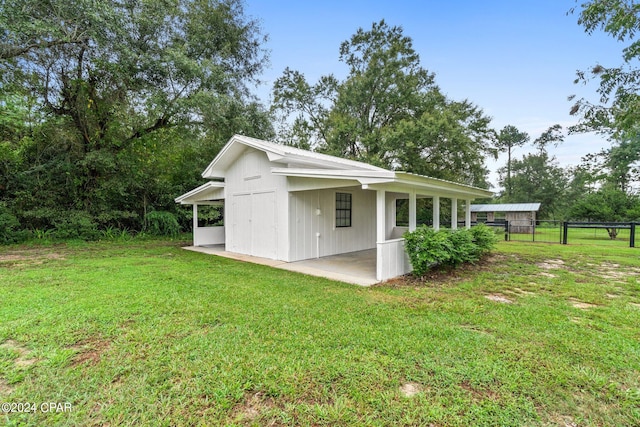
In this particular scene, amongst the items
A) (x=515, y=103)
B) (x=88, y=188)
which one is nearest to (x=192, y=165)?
(x=88, y=188)

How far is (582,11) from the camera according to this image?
748 cm

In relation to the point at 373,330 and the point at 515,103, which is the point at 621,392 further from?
the point at 515,103

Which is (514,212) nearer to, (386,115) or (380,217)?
(386,115)

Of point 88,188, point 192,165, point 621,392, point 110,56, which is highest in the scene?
point 110,56

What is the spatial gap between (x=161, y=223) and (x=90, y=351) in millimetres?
12349

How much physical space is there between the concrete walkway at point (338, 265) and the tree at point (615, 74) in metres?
6.80

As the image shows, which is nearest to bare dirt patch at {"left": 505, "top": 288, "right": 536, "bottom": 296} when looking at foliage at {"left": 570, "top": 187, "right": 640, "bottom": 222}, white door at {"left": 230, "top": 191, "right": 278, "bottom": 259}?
white door at {"left": 230, "top": 191, "right": 278, "bottom": 259}

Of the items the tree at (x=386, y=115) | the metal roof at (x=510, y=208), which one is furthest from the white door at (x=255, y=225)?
the metal roof at (x=510, y=208)

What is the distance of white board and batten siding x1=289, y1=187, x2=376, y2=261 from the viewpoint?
26.9 ft

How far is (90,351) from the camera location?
294 cm

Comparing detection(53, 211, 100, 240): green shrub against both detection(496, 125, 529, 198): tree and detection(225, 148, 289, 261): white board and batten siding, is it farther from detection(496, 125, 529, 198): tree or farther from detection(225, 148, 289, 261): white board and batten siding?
detection(496, 125, 529, 198): tree

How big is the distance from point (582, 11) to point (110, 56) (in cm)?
1508

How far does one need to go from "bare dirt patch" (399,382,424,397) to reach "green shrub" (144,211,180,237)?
1401 centimetres

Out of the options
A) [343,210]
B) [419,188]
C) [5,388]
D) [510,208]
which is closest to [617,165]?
[510,208]
